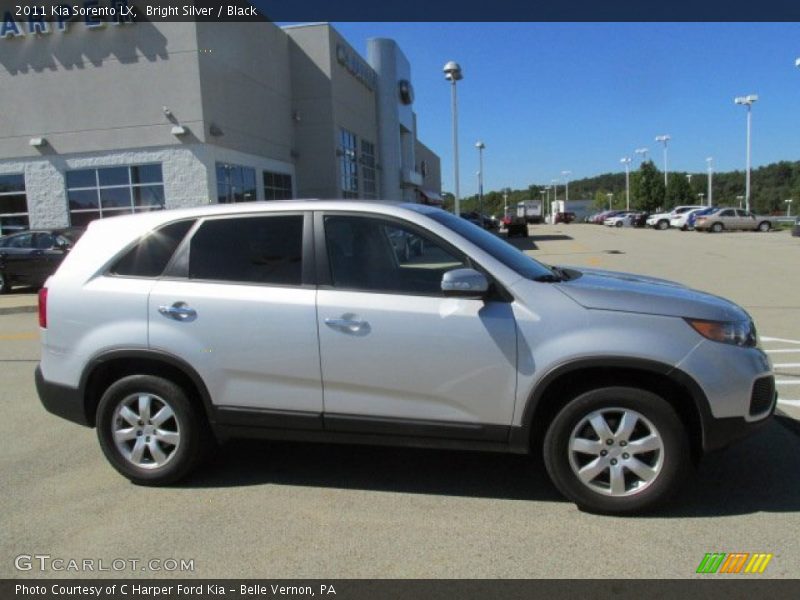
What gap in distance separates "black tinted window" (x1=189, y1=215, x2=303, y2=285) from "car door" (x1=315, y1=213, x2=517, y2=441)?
0.63 feet

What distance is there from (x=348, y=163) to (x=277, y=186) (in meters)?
5.62

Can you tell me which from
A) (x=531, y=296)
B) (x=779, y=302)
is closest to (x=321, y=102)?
(x=779, y=302)

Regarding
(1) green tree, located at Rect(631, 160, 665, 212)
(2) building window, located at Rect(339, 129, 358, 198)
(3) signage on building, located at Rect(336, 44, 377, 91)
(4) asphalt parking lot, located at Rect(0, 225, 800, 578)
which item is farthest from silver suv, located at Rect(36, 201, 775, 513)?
(1) green tree, located at Rect(631, 160, 665, 212)

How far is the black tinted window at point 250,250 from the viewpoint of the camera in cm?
403

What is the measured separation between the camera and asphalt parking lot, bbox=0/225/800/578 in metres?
3.26

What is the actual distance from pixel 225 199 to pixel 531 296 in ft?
65.0

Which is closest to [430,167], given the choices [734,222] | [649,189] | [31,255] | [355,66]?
[649,189]

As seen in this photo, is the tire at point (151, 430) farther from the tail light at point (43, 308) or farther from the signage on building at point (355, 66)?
the signage on building at point (355, 66)

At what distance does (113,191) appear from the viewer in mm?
21500

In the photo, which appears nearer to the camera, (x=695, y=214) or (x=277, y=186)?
(x=277, y=186)

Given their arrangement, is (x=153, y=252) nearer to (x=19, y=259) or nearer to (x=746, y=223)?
(x=19, y=259)

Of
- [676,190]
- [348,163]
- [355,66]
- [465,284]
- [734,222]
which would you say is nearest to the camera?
[465,284]

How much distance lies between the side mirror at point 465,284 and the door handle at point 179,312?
1.55 meters
